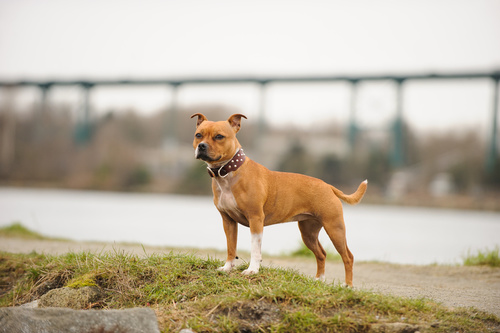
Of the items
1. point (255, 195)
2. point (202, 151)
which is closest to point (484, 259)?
point (255, 195)

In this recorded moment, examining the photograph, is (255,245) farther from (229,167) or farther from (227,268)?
(229,167)

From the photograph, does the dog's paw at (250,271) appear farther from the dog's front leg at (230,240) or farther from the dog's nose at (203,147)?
the dog's nose at (203,147)

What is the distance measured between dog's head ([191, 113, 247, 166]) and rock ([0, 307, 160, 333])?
1.86 meters

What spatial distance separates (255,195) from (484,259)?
828 cm

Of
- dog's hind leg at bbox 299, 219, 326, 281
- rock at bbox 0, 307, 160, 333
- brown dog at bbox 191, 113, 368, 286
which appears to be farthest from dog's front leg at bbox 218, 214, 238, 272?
rock at bbox 0, 307, 160, 333

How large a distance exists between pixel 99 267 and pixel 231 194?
6.43ft

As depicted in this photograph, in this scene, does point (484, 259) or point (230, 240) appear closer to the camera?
point (230, 240)

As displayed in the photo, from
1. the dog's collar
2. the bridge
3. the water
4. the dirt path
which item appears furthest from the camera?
the bridge

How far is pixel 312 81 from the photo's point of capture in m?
43.1

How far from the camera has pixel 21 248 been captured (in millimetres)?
10820

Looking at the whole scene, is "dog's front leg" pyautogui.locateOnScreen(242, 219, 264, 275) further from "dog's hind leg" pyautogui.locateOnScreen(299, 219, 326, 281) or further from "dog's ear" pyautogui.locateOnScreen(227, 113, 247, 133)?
"dog's ear" pyautogui.locateOnScreen(227, 113, 247, 133)

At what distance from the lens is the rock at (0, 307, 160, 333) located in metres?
4.75

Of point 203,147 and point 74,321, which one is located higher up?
point 203,147

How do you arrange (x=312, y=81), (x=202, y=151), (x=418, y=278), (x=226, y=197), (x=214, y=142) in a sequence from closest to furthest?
(x=202, y=151) < (x=214, y=142) < (x=226, y=197) < (x=418, y=278) < (x=312, y=81)
